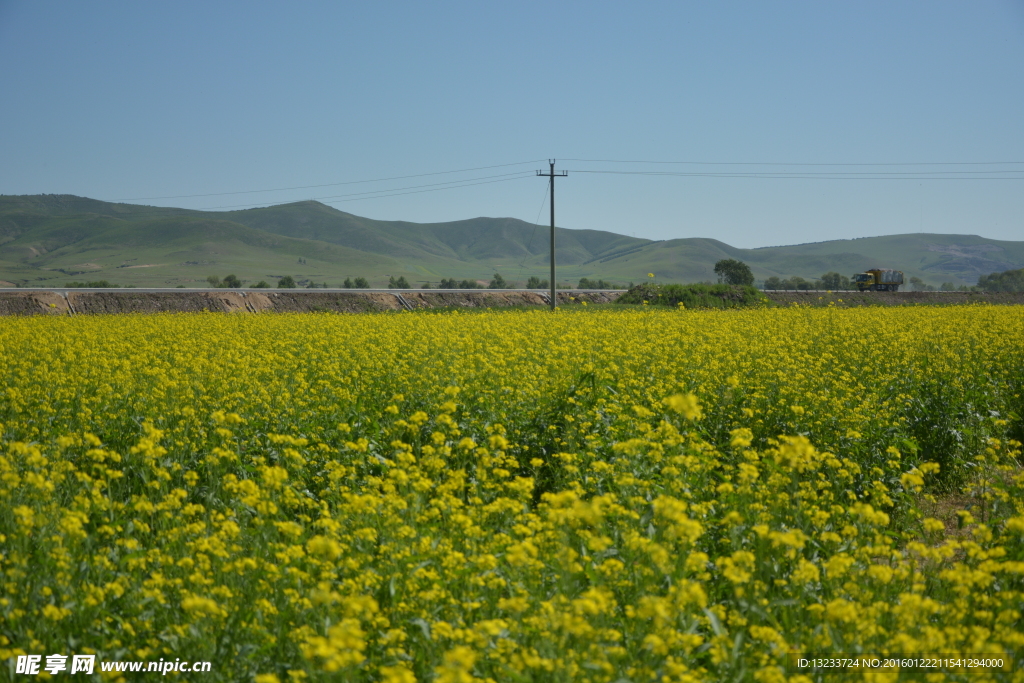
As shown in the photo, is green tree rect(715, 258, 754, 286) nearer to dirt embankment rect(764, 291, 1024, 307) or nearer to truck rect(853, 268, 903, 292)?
truck rect(853, 268, 903, 292)

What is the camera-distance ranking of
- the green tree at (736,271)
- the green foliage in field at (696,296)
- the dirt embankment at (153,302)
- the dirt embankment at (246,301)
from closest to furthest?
the dirt embankment at (246,301) → the dirt embankment at (153,302) → the green foliage in field at (696,296) → the green tree at (736,271)

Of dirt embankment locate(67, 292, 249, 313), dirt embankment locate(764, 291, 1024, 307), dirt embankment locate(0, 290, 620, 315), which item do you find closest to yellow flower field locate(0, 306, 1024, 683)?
dirt embankment locate(0, 290, 620, 315)

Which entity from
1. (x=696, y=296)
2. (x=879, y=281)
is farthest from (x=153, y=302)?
(x=879, y=281)

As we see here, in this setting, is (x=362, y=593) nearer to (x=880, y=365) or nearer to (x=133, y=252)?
(x=880, y=365)

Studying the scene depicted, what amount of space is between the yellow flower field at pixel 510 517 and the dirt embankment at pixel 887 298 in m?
30.6

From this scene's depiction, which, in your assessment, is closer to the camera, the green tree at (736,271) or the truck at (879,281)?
the truck at (879,281)

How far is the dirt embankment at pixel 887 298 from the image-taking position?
39812mm

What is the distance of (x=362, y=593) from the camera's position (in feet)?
13.2

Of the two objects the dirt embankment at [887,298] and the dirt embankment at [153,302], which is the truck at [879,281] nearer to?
the dirt embankment at [887,298]

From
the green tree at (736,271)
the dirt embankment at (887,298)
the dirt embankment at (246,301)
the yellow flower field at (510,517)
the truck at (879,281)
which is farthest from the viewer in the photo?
the green tree at (736,271)

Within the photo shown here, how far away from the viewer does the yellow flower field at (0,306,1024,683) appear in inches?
134

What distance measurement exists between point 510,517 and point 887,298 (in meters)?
45.0

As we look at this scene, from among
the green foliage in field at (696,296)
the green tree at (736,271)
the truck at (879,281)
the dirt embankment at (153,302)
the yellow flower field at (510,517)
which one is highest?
the green tree at (736,271)

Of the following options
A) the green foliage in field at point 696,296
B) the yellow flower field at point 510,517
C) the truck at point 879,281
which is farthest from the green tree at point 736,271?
the yellow flower field at point 510,517
